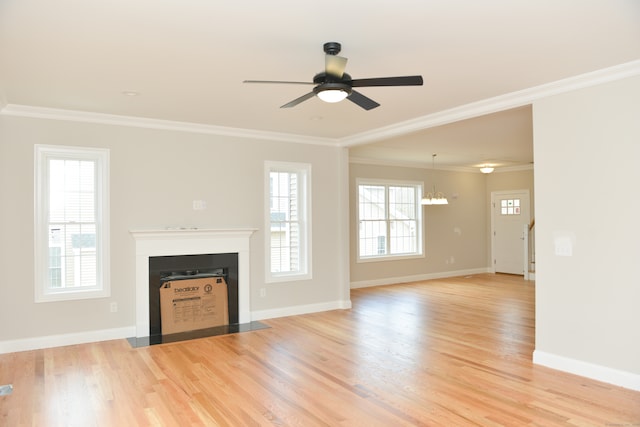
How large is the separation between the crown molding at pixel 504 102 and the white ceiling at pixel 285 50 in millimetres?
30

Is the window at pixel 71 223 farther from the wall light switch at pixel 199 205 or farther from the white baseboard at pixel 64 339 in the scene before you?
the wall light switch at pixel 199 205

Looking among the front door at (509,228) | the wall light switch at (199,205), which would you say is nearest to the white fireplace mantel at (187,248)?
the wall light switch at (199,205)

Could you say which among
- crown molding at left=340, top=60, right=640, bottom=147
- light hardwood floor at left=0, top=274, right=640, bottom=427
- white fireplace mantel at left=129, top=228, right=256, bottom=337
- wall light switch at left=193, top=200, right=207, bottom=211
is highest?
crown molding at left=340, top=60, right=640, bottom=147

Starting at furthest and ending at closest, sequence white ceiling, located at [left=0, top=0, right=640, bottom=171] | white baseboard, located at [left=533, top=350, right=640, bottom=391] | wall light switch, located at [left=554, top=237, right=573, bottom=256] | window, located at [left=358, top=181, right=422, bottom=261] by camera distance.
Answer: window, located at [left=358, top=181, right=422, bottom=261] < wall light switch, located at [left=554, top=237, right=573, bottom=256] < white baseboard, located at [left=533, top=350, right=640, bottom=391] < white ceiling, located at [left=0, top=0, right=640, bottom=171]

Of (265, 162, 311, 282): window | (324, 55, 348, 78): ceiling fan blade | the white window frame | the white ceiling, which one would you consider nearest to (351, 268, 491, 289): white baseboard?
the white window frame

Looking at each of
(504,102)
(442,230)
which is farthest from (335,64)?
(442,230)

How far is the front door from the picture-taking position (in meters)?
10.4

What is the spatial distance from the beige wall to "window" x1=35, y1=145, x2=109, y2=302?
4829 millimetres

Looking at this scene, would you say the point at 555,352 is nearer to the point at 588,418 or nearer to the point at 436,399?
the point at 588,418

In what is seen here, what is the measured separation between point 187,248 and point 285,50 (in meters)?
3.19

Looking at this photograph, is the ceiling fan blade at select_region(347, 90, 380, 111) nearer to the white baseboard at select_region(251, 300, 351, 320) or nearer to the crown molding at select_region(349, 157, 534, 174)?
the white baseboard at select_region(251, 300, 351, 320)

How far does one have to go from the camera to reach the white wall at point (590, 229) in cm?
363

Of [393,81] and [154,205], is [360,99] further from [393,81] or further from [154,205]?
[154,205]

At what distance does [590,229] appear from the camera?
3.88 m
